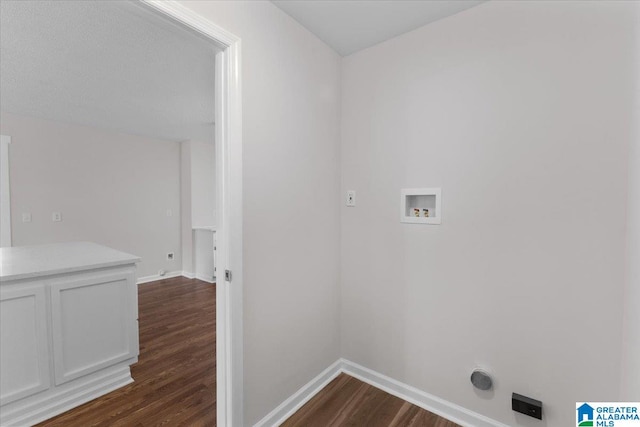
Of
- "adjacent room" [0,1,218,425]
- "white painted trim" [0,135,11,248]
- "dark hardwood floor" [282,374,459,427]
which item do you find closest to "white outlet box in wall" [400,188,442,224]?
"dark hardwood floor" [282,374,459,427]

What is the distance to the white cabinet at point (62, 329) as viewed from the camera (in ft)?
5.21

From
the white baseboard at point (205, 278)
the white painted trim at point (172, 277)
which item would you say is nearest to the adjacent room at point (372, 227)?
the white baseboard at point (205, 278)

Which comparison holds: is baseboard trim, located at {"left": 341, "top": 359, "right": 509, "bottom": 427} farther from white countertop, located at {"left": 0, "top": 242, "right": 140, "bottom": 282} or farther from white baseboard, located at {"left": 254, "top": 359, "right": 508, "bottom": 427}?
white countertop, located at {"left": 0, "top": 242, "right": 140, "bottom": 282}

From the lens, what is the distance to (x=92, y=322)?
1907 mm

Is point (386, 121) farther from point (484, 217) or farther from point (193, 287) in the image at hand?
point (193, 287)

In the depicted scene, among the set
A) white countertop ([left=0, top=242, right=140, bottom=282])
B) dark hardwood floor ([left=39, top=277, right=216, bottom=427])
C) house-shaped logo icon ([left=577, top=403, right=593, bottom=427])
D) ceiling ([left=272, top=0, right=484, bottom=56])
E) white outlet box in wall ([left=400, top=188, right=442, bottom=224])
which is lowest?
dark hardwood floor ([left=39, top=277, right=216, bottom=427])

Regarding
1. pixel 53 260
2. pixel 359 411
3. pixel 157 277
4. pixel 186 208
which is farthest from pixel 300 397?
pixel 186 208

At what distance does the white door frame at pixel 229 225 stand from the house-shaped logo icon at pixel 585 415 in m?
1.64

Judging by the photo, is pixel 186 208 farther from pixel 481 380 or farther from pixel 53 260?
pixel 481 380

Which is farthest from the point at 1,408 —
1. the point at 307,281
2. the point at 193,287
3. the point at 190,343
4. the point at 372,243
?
the point at 193,287

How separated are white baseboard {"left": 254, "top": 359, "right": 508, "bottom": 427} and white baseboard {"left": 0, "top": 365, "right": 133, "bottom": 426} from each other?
47.9 inches

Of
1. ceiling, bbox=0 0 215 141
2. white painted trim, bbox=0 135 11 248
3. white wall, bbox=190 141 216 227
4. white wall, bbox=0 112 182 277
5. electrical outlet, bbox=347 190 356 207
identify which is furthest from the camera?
white wall, bbox=190 141 216 227

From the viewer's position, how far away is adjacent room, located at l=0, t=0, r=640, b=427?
1.28m

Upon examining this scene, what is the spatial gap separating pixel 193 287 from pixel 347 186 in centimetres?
342
